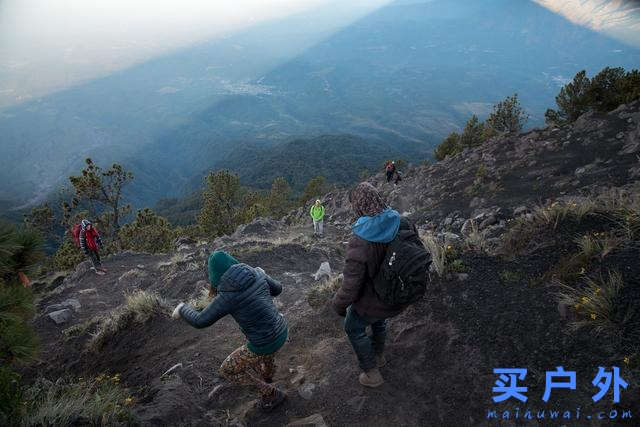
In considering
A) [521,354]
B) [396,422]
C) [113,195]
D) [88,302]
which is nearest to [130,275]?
[88,302]

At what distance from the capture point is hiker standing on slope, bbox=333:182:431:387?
3.23m

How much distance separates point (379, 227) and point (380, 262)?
334mm

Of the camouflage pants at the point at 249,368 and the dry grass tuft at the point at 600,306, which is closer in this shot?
the dry grass tuft at the point at 600,306

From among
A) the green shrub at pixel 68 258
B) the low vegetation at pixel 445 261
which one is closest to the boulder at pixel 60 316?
the low vegetation at pixel 445 261

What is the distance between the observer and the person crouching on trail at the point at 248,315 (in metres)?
3.48

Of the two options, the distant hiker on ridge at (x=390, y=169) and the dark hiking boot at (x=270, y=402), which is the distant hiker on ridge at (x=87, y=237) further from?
the distant hiker on ridge at (x=390, y=169)

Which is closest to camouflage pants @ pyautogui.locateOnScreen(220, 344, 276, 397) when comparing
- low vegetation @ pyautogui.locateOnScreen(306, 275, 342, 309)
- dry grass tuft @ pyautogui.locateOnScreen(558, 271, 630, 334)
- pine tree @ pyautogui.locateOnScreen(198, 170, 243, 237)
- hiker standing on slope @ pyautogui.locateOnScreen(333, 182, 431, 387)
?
hiker standing on slope @ pyautogui.locateOnScreen(333, 182, 431, 387)

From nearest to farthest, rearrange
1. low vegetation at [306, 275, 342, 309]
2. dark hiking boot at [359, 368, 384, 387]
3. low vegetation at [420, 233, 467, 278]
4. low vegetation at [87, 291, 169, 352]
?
dark hiking boot at [359, 368, 384, 387]
low vegetation at [420, 233, 467, 278]
low vegetation at [306, 275, 342, 309]
low vegetation at [87, 291, 169, 352]

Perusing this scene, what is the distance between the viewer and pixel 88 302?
10984 millimetres

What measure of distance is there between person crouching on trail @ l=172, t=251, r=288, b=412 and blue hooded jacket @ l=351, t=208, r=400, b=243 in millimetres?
1159

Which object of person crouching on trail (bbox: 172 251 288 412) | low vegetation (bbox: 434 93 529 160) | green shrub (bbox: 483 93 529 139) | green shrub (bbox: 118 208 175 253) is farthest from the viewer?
green shrub (bbox: 483 93 529 139)

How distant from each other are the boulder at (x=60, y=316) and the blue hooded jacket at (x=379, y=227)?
9.56 meters

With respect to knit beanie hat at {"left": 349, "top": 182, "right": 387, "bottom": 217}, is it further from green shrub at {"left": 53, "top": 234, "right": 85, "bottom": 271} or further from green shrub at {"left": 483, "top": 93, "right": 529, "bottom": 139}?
green shrub at {"left": 483, "top": 93, "right": 529, "bottom": 139}

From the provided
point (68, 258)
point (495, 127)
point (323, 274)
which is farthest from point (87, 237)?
point (495, 127)
